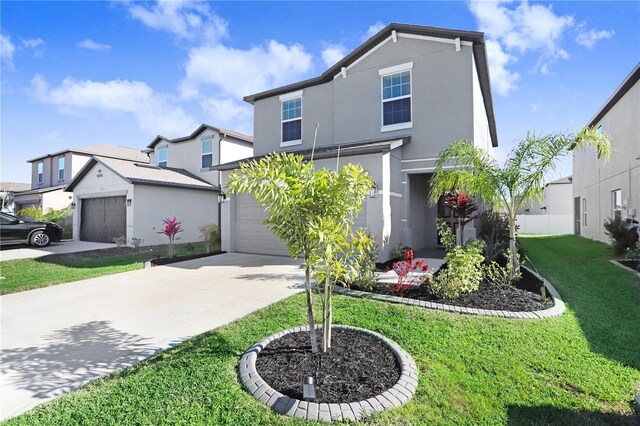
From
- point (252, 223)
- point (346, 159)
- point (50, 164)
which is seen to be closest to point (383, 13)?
point (346, 159)

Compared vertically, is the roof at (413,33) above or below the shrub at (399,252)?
above

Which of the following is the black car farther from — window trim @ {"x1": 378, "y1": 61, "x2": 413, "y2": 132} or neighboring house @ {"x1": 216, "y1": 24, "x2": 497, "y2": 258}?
window trim @ {"x1": 378, "y1": 61, "x2": 413, "y2": 132}

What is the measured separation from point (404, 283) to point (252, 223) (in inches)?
274

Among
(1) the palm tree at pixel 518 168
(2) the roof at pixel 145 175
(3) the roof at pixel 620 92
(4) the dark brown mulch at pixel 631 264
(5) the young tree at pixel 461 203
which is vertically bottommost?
(4) the dark brown mulch at pixel 631 264

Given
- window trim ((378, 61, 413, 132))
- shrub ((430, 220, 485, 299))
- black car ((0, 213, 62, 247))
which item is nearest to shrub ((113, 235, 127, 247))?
black car ((0, 213, 62, 247))

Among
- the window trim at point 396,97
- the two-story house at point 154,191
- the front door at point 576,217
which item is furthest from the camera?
the front door at point 576,217

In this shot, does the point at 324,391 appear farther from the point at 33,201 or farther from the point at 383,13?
the point at 33,201

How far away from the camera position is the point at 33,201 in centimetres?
2320

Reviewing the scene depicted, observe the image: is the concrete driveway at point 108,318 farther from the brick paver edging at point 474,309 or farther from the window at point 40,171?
the window at point 40,171

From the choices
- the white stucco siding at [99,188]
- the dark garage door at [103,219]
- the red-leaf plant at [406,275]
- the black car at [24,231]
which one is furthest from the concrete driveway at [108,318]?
the black car at [24,231]

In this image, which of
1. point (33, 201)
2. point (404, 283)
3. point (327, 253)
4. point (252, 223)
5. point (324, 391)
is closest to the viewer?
point (324, 391)

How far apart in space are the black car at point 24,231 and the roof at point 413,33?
11.4 m

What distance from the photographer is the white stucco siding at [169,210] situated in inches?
574

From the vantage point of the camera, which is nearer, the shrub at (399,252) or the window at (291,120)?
the shrub at (399,252)
